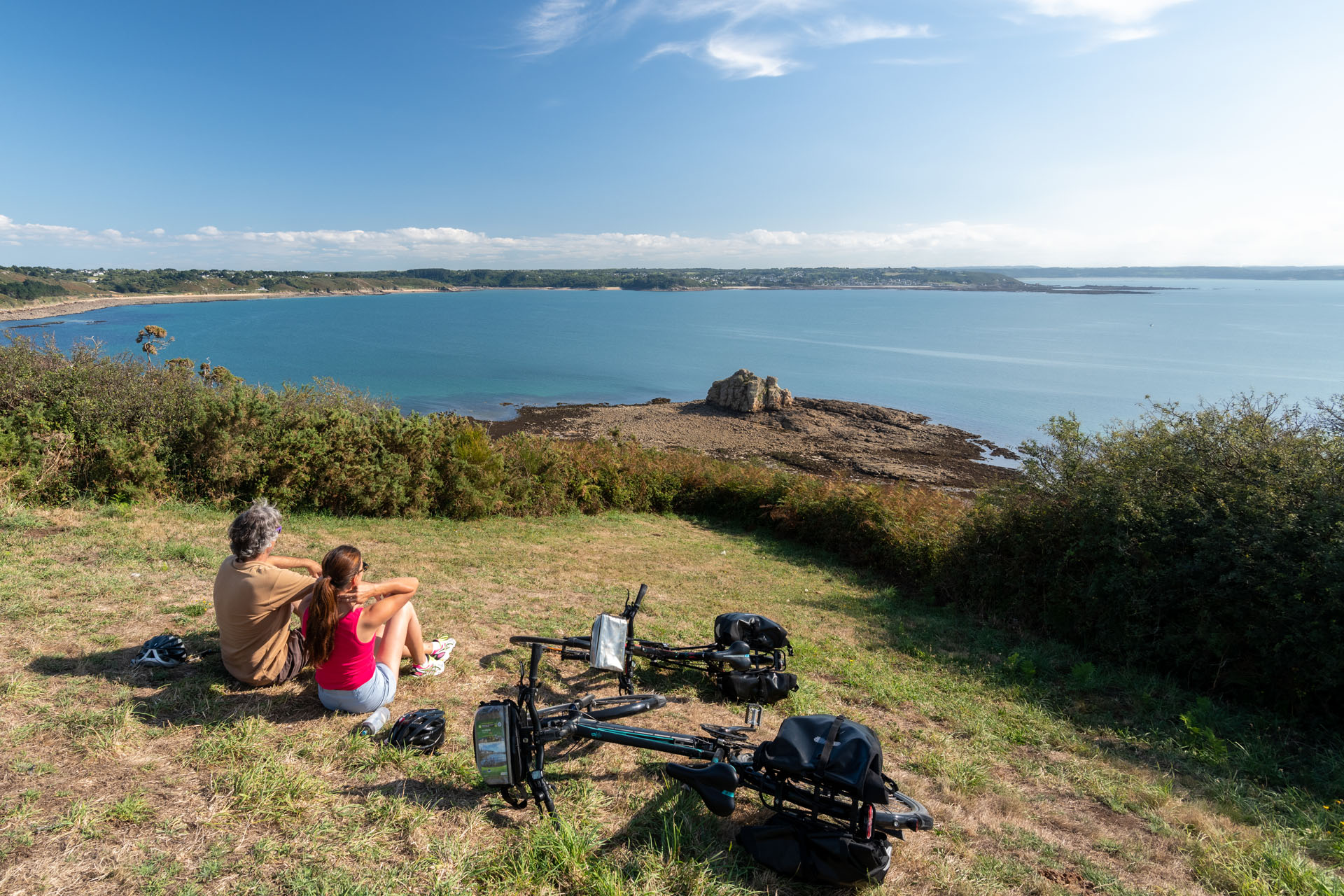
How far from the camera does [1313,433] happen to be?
7523mm

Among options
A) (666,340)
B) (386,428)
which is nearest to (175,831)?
(386,428)

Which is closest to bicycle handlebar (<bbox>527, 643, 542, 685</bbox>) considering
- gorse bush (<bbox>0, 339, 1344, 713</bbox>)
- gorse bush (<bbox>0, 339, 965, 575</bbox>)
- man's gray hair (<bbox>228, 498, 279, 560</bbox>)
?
man's gray hair (<bbox>228, 498, 279, 560</bbox>)

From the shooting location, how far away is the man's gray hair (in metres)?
4.20

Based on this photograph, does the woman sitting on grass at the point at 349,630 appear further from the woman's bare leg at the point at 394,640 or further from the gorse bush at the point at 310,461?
the gorse bush at the point at 310,461

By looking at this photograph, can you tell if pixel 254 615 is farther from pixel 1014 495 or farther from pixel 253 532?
pixel 1014 495

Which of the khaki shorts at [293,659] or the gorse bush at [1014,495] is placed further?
the gorse bush at [1014,495]

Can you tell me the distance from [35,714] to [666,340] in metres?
93.8

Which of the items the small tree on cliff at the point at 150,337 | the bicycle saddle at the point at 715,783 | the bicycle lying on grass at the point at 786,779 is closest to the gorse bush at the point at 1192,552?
the bicycle lying on grass at the point at 786,779

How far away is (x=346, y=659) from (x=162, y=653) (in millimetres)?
1742

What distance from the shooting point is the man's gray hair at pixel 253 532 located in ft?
13.8

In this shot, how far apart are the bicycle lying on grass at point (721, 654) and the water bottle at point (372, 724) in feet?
4.42

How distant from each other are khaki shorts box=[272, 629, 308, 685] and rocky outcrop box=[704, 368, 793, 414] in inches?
1648

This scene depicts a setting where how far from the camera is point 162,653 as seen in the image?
15.4 ft

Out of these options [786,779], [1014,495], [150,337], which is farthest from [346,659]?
[150,337]
